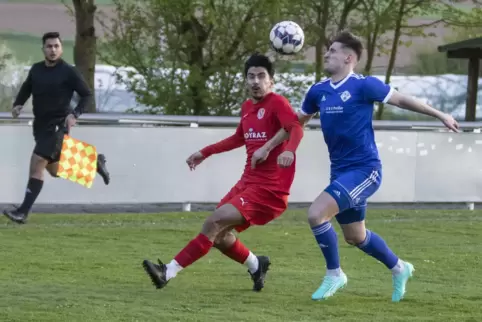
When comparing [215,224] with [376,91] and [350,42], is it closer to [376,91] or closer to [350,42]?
[376,91]

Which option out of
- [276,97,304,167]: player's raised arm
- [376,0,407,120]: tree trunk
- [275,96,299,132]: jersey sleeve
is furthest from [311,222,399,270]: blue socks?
[376,0,407,120]: tree trunk

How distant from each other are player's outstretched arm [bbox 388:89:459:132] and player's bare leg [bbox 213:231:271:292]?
1612mm

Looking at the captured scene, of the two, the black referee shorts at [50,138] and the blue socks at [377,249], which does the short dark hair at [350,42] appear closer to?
the blue socks at [377,249]

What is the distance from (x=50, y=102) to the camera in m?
13.2

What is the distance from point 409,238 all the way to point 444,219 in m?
2.33

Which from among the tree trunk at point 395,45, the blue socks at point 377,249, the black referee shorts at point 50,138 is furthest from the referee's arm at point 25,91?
the tree trunk at point 395,45

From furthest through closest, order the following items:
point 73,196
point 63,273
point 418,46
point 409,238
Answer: point 418,46, point 73,196, point 409,238, point 63,273

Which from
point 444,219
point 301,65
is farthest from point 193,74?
point 444,219

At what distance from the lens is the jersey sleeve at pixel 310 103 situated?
8.48 m

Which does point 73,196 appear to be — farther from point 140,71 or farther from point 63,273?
point 140,71

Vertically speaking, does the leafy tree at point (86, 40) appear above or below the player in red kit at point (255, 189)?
below

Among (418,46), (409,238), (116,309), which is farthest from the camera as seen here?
(418,46)

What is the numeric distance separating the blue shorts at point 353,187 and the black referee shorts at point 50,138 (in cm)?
558

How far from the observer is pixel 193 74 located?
22297mm
